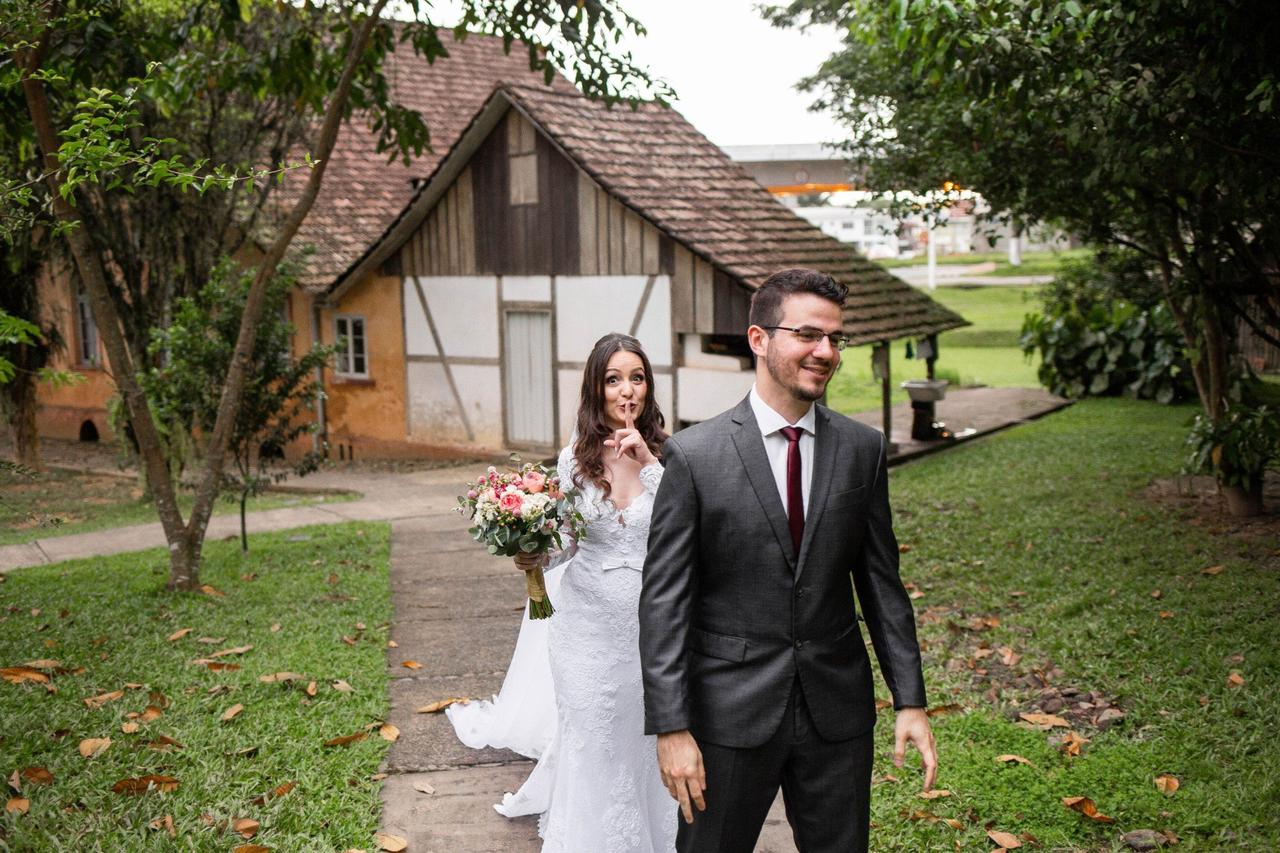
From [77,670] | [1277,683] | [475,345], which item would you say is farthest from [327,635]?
[475,345]

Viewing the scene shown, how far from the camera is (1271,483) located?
1194 centimetres

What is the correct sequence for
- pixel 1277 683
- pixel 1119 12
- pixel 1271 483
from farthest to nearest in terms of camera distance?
pixel 1271 483 → pixel 1119 12 → pixel 1277 683

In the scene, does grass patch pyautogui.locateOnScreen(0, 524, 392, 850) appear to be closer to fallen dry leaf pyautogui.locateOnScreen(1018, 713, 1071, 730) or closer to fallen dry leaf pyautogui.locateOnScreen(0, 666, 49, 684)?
fallen dry leaf pyautogui.locateOnScreen(0, 666, 49, 684)

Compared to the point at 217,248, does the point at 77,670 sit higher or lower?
lower

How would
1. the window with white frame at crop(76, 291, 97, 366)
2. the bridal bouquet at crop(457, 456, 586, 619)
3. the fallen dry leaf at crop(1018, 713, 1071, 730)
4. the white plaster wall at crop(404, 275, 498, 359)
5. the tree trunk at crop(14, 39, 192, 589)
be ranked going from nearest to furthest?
the bridal bouquet at crop(457, 456, 586, 619)
the fallen dry leaf at crop(1018, 713, 1071, 730)
the tree trunk at crop(14, 39, 192, 589)
the white plaster wall at crop(404, 275, 498, 359)
the window with white frame at crop(76, 291, 97, 366)

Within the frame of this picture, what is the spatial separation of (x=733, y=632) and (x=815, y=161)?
89.2 ft

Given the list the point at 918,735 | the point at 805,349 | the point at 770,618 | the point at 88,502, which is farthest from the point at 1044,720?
the point at 88,502

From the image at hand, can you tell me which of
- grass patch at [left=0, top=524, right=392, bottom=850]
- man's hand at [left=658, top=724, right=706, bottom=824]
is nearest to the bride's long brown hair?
man's hand at [left=658, top=724, right=706, bottom=824]

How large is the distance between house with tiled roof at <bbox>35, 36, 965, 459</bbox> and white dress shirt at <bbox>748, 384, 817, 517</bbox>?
1060 centimetres

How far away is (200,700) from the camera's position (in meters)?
6.50

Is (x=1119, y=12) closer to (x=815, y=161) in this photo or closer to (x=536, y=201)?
(x=536, y=201)

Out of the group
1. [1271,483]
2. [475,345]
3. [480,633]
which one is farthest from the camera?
[475,345]

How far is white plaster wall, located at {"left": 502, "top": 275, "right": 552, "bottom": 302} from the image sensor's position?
16.9 m

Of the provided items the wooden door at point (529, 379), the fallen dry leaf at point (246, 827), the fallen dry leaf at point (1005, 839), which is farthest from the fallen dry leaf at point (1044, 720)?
the wooden door at point (529, 379)
